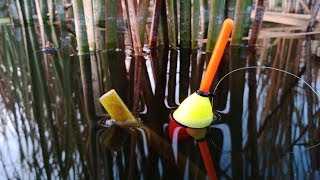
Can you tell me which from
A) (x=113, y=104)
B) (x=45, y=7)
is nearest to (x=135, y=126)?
(x=113, y=104)

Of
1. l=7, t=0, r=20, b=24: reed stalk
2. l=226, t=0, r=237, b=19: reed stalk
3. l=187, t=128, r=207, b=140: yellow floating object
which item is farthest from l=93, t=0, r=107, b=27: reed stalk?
l=7, t=0, r=20, b=24: reed stalk

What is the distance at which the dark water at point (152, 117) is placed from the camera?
323 cm

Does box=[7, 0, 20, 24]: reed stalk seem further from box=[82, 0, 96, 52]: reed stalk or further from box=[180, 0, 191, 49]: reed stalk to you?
box=[180, 0, 191, 49]: reed stalk

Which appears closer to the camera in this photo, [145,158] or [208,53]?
[145,158]

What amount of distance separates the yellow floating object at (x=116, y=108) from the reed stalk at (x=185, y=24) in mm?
3295

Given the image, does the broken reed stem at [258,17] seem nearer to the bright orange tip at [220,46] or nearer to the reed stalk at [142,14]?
the reed stalk at [142,14]

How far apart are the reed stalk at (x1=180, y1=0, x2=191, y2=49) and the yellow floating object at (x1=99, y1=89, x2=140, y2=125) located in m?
3.30

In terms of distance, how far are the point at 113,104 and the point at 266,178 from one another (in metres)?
1.49

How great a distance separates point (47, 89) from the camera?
5.28 m

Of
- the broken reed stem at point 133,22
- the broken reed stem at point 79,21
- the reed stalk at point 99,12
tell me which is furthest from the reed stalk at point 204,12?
the broken reed stem at point 79,21

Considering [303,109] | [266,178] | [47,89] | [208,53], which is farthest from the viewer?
[208,53]

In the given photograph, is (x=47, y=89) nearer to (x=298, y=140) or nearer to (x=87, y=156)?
(x=87, y=156)

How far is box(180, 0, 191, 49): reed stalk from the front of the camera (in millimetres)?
6714

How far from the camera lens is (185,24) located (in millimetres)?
6879
